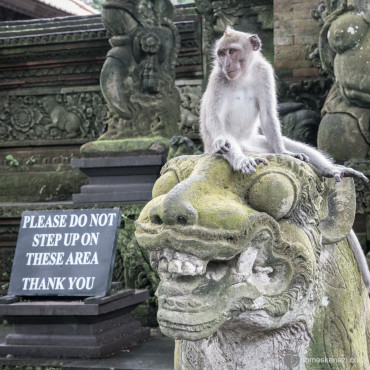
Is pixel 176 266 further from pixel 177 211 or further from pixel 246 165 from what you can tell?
pixel 246 165

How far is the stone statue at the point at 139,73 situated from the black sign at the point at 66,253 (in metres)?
1.45

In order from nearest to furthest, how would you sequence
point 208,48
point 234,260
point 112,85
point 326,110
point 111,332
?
point 234,260
point 111,332
point 326,110
point 112,85
point 208,48

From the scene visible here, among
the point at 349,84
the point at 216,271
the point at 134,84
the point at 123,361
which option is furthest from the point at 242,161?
the point at 134,84

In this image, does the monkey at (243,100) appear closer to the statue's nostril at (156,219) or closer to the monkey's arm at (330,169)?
the monkey's arm at (330,169)

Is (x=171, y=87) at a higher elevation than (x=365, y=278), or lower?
higher

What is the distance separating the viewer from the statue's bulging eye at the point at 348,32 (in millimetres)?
5281

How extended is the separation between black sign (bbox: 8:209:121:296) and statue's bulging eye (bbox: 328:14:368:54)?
2.06 m

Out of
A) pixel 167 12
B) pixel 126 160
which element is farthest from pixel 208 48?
pixel 126 160

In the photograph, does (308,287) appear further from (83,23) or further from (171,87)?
(83,23)

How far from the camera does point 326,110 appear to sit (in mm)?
5832

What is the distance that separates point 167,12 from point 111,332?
10.4ft

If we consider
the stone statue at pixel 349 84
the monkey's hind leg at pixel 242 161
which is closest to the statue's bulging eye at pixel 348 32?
the stone statue at pixel 349 84

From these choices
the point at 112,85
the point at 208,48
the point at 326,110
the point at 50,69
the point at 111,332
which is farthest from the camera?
the point at 50,69

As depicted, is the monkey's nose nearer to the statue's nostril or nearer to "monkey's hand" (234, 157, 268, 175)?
the statue's nostril
